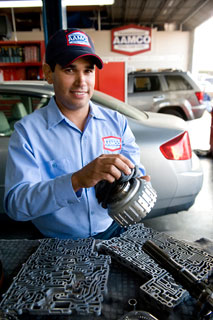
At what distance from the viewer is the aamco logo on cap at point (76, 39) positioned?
1149 millimetres

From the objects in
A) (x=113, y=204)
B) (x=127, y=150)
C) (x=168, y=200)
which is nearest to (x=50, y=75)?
(x=127, y=150)

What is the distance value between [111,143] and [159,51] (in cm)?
1266

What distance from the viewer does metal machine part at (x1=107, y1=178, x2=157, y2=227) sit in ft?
2.86

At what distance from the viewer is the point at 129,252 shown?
100 cm

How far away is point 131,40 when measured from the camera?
12391mm

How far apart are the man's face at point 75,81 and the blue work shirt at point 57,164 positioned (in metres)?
0.10

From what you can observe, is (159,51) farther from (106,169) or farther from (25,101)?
(106,169)

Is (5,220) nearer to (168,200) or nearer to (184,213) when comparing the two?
(168,200)

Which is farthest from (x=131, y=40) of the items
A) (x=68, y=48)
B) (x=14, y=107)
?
(x=68, y=48)

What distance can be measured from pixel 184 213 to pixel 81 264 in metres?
2.35

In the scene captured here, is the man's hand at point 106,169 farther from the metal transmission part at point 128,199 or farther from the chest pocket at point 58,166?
the chest pocket at point 58,166

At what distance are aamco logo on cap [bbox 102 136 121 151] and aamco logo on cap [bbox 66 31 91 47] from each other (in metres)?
0.45

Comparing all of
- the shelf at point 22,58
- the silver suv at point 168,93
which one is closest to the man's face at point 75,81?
the shelf at point 22,58

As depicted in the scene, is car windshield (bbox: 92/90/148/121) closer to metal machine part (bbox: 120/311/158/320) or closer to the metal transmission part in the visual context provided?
the metal transmission part
